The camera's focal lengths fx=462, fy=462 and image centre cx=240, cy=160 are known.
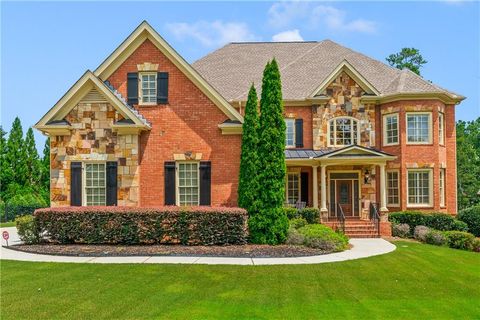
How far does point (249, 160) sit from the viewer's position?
16250 mm

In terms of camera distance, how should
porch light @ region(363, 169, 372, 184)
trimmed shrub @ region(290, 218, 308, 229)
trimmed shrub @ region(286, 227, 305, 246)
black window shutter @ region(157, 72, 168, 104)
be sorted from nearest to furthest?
1. trimmed shrub @ region(286, 227, 305, 246)
2. black window shutter @ region(157, 72, 168, 104)
3. trimmed shrub @ region(290, 218, 308, 229)
4. porch light @ region(363, 169, 372, 184)

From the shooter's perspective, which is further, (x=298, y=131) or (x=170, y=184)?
(x=298, y=131)

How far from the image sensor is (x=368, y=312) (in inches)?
306

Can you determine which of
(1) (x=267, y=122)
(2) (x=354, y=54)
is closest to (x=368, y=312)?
(1) (x=267, y=122)

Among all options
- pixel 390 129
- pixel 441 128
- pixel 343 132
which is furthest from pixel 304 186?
pixel 441 128

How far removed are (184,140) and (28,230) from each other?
20.6 feet

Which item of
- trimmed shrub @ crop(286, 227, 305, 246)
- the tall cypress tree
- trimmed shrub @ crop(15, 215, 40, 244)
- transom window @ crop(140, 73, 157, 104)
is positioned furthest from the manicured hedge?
transom window @ crop(140, 73, 157, 104)

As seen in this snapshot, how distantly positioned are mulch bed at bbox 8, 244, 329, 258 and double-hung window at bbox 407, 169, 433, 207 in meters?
11.2

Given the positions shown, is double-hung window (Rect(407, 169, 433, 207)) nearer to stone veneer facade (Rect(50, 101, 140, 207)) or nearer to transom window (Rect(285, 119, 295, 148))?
transom window (Rect(285, 119, 295, 148))

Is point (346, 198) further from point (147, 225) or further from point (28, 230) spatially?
point (28, 230)

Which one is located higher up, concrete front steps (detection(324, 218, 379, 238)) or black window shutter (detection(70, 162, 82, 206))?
black window shutter (detection(70, 162, 82, 206))

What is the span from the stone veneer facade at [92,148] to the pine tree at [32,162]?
2724cm

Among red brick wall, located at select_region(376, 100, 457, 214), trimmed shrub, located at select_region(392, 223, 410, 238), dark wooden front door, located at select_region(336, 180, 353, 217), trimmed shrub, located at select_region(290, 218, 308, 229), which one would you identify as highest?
red brick wall, located at select_region(376, 100, 457, 214)

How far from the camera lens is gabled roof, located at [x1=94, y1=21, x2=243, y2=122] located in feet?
58.0
